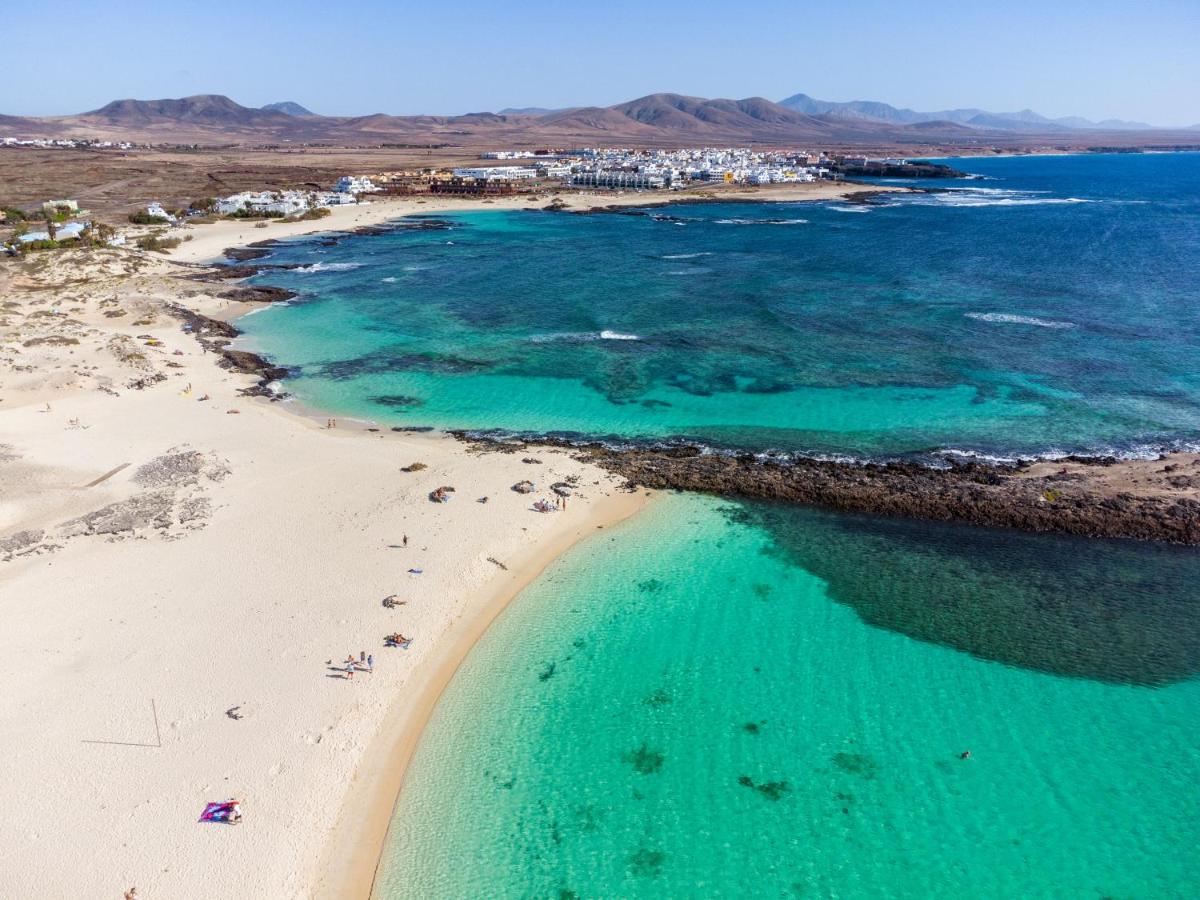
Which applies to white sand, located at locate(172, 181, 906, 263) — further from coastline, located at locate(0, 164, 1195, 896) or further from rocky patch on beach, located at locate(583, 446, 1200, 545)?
rocky patch on beach, located at locate(583, 446, 1200, 545)

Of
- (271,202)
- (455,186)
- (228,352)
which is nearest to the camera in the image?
(228,352)

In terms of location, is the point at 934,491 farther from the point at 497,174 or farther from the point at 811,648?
the point at 497,174

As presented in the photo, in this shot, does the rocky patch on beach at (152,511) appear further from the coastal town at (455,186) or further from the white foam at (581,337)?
the coastal town at (455,186)

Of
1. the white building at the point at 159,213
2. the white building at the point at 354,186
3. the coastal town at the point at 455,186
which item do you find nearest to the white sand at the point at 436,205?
the coastal town at the point at 455,186

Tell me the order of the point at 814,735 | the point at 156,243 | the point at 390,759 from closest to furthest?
the point at 390,759
the point at 814,735
the point at 156,243

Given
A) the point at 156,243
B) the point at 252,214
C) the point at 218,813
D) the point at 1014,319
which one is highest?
the point at 252,214

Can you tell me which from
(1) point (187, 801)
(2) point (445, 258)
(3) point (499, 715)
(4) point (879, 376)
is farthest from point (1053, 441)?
(2) point (445, 258)

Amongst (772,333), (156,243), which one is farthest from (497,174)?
(772,333)
